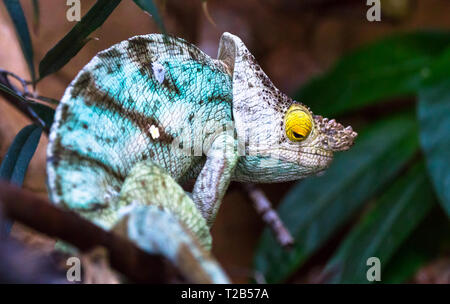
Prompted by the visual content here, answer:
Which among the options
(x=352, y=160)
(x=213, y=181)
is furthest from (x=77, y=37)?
(x=352, y=160)

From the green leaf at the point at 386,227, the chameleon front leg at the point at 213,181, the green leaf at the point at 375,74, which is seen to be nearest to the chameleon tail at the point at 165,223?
the chameleon front leg at the point at 213,181

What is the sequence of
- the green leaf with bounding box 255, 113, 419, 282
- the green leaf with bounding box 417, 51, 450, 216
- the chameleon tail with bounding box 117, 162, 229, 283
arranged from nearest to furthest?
the chameleon tail with bounding box 117, 162, 229, 283 → the green leaf with bounding box 417, 51, 450, 216 → the green leaf with bounding box 255, 113, 419, 282

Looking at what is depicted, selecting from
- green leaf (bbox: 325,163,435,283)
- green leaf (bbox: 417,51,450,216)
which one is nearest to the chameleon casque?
green leaf (bbox: 417,51,450,216)

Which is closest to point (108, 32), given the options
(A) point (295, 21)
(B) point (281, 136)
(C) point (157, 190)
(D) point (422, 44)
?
(B) point (281, 136)

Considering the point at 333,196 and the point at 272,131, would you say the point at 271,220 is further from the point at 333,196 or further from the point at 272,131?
the point at 333,196

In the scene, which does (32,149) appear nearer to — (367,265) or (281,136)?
(281,136)

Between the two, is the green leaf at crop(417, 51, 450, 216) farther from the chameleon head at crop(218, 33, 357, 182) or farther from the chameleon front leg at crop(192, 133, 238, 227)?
the chameleon front leg at crop(192, 133, 238, 227)
